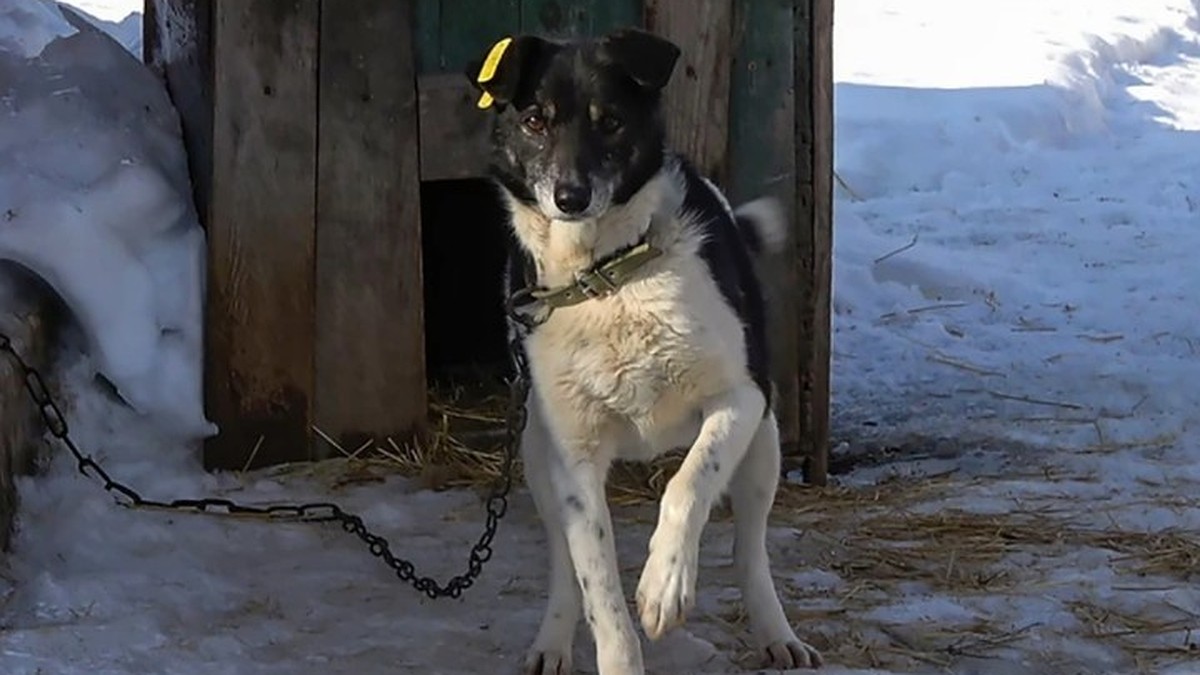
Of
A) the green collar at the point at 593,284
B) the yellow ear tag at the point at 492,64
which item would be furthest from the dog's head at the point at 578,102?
the green collar at the point at 593,284

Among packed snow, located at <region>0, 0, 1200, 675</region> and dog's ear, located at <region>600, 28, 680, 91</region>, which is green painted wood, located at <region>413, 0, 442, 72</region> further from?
dog's ear, located at <region>600, 28, 680, 91</region>

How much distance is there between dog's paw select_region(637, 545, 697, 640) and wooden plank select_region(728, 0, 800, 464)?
6.49 ft

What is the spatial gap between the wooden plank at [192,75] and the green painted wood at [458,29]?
0.56 meters

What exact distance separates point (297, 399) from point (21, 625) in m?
1.47

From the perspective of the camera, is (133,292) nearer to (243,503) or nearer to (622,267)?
(243,503)

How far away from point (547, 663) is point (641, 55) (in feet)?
3.85

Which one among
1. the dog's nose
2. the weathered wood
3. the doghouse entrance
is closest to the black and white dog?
the dog's nose

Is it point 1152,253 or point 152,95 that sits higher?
point 152,95

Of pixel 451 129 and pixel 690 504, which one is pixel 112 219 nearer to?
pixel 451 129

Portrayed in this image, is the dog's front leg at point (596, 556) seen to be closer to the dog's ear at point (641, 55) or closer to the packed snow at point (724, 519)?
the packed snow at point (724, 519)

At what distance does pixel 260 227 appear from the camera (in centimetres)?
491

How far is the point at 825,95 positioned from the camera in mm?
5254

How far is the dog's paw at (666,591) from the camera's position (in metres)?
3.16

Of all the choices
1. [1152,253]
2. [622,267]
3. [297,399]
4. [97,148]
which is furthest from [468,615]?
[1152,253]
